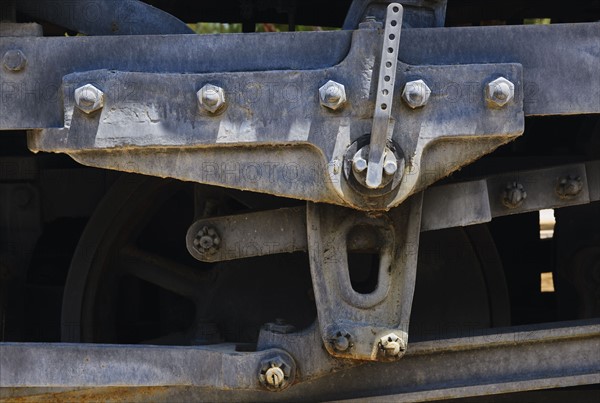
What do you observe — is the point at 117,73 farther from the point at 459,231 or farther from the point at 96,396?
the point at 459,231

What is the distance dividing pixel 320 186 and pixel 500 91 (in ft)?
1.46

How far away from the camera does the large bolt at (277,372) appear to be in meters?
2.59

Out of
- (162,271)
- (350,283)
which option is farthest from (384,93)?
(162,271)

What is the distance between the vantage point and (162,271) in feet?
11.2

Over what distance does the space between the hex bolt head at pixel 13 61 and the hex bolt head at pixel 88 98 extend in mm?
162

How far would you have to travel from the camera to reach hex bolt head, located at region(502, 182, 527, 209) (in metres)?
2.68

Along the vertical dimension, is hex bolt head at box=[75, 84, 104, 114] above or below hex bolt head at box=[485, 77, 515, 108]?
below

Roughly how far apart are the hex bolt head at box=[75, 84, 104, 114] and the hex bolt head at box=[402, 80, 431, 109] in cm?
67

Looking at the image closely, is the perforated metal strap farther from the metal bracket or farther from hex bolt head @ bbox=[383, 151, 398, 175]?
the metal bracket

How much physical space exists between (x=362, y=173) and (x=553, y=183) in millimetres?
658

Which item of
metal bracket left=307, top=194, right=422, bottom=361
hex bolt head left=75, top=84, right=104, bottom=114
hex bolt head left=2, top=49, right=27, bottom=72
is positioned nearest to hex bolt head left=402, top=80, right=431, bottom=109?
metal bracket left=307, top=194, right=422, bottom=361

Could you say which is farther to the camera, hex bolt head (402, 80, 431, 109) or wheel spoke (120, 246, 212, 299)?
wheel spoke (120, 246, 212, 299)

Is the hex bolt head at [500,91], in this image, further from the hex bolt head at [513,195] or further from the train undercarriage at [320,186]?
the hex bolt head at [513,195]

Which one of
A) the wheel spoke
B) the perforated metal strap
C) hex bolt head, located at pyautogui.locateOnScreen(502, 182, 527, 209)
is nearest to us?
the perforated metal strap
